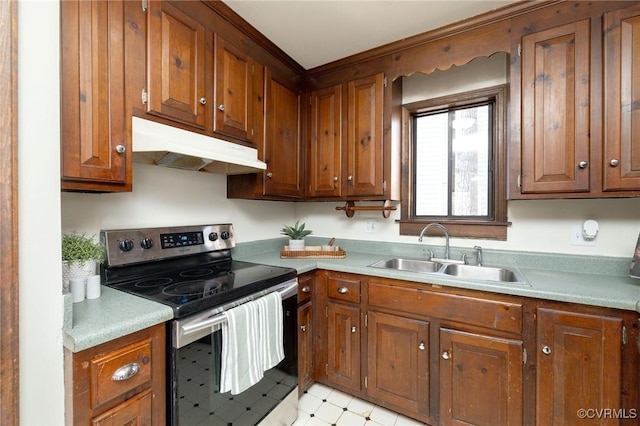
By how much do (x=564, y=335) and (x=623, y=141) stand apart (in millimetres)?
976

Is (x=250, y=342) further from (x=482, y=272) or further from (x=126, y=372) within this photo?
(x=482, y=272)

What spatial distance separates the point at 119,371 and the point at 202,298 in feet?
1.10

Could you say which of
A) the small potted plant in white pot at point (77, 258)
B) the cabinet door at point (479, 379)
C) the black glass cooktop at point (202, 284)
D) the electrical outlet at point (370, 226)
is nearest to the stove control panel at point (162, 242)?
the black glass cooktop at point (202, 284)

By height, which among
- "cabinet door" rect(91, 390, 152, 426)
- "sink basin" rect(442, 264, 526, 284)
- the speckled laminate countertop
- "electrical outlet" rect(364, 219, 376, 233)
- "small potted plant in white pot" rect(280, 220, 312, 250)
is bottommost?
"cabinet door" rect(91, 390, 152, 426)

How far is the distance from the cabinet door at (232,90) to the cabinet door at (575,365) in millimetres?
1886

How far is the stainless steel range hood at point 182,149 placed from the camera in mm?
1212

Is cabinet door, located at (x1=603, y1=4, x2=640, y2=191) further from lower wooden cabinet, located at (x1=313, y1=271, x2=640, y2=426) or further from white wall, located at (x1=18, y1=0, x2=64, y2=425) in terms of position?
white wall, located at (x1=18, y1=0, x2=64, y2=425)

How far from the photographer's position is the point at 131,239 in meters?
1.45

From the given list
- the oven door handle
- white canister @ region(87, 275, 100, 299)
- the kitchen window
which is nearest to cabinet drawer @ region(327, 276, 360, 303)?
the kitchen window

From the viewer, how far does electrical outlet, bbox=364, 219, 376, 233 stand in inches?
93.4

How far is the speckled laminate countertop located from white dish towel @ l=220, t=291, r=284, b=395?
292 millimetres

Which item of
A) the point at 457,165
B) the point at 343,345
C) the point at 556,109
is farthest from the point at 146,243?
the point at 556,109

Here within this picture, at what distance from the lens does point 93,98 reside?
107cm

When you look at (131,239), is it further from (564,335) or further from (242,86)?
(564,335)
